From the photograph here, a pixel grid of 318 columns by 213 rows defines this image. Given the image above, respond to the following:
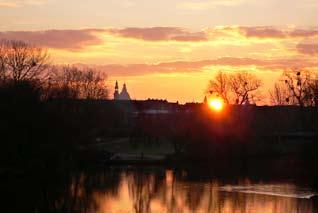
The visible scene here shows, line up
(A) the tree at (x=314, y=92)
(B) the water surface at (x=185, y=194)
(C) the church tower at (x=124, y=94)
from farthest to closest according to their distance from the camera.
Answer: (C) the church tower at (x=124, y=94) → (A) the tree at (x=314, y=92) → (B) the water surface at (x=185, y=194)

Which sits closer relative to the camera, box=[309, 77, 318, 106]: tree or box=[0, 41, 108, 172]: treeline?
box=[0, 41, 108, 172]: treeline

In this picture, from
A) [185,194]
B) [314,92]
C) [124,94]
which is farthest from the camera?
[124,94]

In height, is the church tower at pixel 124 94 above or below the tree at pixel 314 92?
above

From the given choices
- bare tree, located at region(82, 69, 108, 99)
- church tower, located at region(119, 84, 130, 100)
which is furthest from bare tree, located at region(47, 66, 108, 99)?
church tower, located at region(119, 84, 130, 100)

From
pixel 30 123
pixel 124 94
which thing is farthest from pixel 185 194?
pixel 124 94

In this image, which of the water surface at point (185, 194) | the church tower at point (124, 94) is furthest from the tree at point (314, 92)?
the church tower at point (124, 94)

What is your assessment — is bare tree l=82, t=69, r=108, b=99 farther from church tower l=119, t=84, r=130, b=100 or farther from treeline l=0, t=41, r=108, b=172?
church tower l=119, t=84, r=130, b=100

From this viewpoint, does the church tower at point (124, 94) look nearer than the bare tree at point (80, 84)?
No

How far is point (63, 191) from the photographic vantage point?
47.6 m

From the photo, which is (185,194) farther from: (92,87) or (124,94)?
(124,94)

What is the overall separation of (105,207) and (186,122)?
44772 mm

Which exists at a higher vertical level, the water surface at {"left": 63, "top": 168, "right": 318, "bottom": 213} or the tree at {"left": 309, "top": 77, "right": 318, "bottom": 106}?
the tree at {"left": 309, "top": 77, "right": 318, "bottom": 106}

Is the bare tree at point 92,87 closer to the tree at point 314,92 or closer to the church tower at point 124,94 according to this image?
the tree at point 314,92

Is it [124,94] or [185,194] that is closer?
[185,194]
